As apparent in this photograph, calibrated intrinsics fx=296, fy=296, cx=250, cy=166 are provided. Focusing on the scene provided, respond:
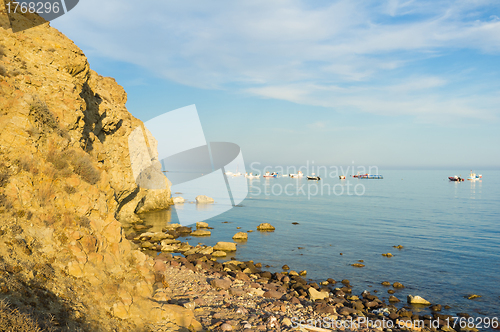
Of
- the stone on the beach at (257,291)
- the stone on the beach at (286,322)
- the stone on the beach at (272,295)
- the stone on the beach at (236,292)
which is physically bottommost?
the stone on the beach at (272,295)

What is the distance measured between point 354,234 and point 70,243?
35.5 metres

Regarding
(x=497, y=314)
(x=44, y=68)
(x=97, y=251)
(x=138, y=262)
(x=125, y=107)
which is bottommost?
(x=497, y=314)

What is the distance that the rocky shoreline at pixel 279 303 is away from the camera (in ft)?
40.7

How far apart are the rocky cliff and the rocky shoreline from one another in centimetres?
184

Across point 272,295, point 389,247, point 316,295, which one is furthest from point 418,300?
point 389,247

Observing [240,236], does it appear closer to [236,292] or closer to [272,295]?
[272,295]

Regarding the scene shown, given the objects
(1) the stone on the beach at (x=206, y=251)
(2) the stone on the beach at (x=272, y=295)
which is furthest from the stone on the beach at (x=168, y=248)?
(2) the stone on the beach at (x=272, y=295)

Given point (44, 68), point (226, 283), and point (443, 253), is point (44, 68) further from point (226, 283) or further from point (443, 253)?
point (443, 253)

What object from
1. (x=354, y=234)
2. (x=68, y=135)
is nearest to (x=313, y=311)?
(x=68, y=135)

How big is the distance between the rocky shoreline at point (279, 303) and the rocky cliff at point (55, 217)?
72.4 inches

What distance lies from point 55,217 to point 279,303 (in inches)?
430

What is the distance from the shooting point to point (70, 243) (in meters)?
9.52

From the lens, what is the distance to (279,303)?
15078 millimetres

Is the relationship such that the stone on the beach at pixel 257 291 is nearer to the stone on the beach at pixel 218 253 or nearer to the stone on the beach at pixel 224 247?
the stone on the beach at pixel 218 253
